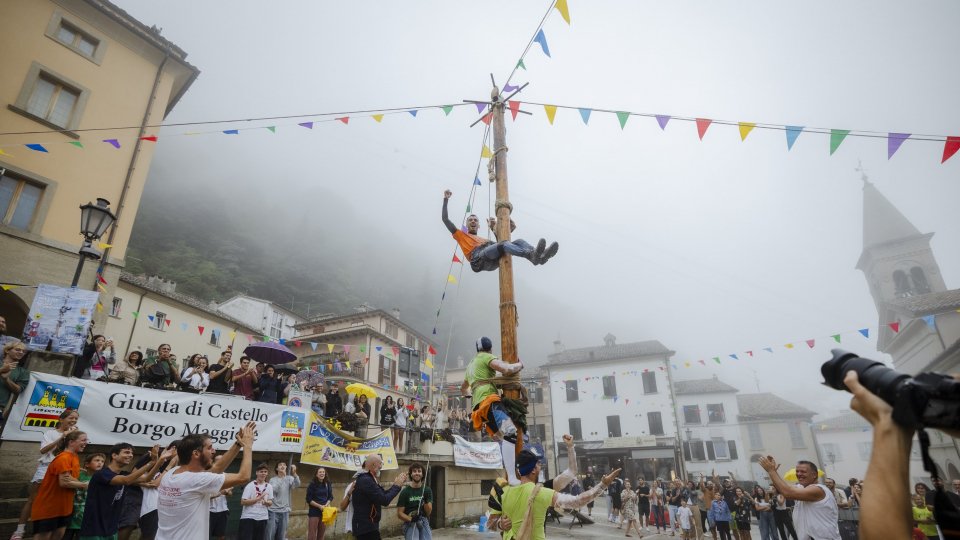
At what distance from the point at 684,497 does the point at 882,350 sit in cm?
3136

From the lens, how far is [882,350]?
35.2 m

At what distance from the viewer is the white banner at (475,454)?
16780mm

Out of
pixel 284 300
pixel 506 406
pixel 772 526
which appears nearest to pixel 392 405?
pixel 506 406

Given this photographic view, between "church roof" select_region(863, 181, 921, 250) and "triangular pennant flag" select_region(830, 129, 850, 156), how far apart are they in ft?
145

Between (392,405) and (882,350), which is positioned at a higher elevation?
(882,350)

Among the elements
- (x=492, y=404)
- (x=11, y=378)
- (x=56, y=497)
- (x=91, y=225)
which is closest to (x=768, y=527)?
(x=492, y=404)

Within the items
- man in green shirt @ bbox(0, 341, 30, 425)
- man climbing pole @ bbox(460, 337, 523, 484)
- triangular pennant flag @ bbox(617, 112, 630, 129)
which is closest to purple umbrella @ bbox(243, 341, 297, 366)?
man in green shirt @ bbox(0, 341, 30, 425)

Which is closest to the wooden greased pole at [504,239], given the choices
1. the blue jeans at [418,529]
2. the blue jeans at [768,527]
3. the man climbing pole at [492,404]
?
the man climbing pole at [492,404]

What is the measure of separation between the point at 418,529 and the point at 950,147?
957 cm

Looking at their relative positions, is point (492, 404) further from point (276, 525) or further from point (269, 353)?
point (269, 353)

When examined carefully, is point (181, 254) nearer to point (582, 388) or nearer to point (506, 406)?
point (582, 388)

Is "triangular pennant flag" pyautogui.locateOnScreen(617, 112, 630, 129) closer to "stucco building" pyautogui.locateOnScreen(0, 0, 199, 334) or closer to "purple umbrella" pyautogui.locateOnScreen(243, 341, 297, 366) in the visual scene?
"purple umbrella" pyautogui.locateOnScreen(243, 341, 297, 366)

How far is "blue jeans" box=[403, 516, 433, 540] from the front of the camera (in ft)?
23.7

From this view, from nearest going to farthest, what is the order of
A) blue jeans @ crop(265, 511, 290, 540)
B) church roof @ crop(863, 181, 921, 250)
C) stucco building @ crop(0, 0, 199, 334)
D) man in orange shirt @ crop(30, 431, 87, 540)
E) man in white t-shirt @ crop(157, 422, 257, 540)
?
man in white t-shirt @ crop(157, 422, 257, 540)
man in orange shirt @ crop(30, 431, 87, 540)
blue jeans @ crop(265, 511, 290, 540)
stucco building @ crop(0, 0, 199, 334)
church roof @ crop(863, 181, 921, 250)
